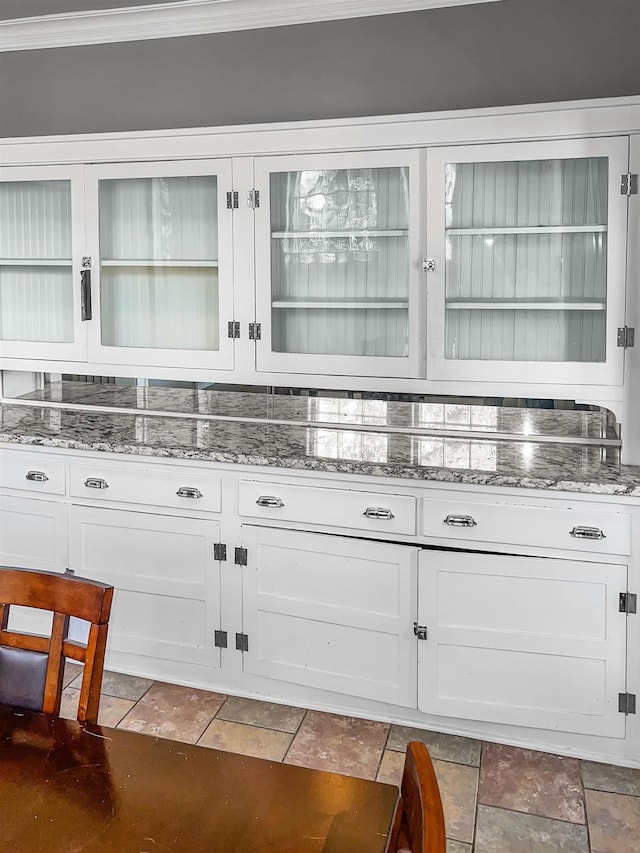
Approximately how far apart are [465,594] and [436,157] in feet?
4.77

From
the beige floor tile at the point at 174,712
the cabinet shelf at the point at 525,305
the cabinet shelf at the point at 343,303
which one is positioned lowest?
the beige floor tile at the point at 174,712

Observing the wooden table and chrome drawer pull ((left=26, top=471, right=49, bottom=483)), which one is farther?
chrome drawer pull ((left=26, top=471, right=49, bottom=483))

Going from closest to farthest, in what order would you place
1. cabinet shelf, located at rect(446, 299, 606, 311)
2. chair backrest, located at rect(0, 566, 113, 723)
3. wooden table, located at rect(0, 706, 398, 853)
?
1. wooden table, located at rect(0, 706, 398, 853)
2. chair backrest, located at rect(0, 566, 113, 723)
3. cabinet shelf, located at rect(446, 299, 606, 311)

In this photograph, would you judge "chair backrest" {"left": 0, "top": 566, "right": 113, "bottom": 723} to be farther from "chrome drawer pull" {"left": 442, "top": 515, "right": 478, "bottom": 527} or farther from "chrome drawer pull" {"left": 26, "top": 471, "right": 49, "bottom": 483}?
"chrome drawer pull" {"left": 26, "top": 471, "right": 49, "bottom": 483}

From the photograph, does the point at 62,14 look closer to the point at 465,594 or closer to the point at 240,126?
the point at 240,126

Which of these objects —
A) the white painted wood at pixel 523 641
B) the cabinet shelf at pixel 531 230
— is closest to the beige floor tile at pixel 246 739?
the white painted wood at pixel 523 641

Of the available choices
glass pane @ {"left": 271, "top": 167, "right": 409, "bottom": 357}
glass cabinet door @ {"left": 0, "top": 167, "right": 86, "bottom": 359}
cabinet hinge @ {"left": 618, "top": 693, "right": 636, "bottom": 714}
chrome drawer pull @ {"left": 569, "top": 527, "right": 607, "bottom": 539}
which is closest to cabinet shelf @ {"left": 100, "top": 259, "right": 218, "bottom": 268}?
glass cabinet door @ {"left": 0, "top": 167, "right": 86, "bottom": 359}

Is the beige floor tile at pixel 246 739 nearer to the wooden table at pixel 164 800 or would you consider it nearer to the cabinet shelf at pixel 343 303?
the wooden table at pixel 164 800

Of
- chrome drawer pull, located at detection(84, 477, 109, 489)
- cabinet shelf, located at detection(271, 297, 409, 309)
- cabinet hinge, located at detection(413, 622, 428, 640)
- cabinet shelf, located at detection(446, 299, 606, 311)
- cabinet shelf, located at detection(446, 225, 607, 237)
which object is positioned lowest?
cabinet hinge, located at detection(413, 622, 428, 640)

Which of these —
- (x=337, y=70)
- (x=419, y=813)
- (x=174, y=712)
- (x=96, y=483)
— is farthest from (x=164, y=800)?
(x=337, y=70)

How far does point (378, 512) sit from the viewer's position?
8.69 feet

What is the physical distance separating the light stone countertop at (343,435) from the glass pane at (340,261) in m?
0.33

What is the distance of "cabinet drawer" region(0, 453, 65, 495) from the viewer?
3.07 meters

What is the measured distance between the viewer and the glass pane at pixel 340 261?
288cm
